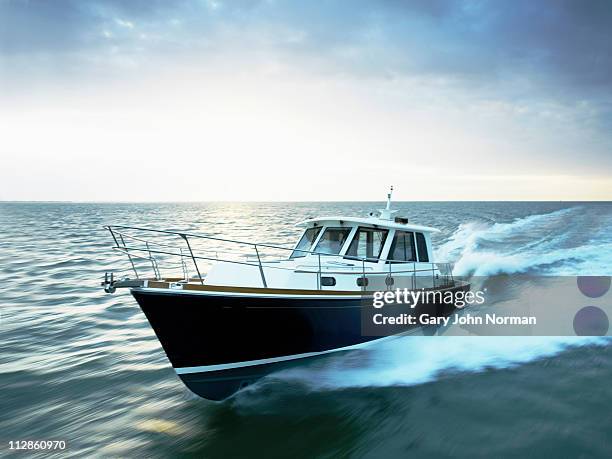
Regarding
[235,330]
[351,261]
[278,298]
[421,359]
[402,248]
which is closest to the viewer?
[235,330]

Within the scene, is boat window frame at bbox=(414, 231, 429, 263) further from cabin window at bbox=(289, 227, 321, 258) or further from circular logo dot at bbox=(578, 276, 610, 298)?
circular logo dot at bbox=(578, 276, 610, 298)

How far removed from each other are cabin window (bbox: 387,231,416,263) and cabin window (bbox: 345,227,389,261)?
27 centimetres

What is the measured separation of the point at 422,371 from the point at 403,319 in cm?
130

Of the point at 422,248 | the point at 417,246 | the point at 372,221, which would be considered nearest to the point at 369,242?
the point at 372,221

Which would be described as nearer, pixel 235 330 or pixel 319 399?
pixel 235 330

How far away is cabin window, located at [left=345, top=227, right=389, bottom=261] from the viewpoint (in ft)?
29.8

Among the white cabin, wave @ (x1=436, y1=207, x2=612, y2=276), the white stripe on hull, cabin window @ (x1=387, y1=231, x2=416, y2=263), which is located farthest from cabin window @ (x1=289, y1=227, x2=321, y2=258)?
wave @ (x1=436, y1=207, x2=612, y2=276)

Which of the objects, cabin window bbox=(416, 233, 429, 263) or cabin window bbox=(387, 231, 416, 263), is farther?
cabin window bbox=(416, 233, 429, 263)

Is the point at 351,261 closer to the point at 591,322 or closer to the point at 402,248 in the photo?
the point at 402,248

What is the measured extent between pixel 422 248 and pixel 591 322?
4855 mm

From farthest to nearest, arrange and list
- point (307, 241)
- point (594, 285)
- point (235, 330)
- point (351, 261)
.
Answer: point (594, 285) → point (307, 241) → point (351, 261) → point (235, 330)

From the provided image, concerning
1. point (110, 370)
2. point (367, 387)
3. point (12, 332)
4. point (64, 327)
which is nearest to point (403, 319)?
point (367, 387)

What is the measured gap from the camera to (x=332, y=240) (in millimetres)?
9328

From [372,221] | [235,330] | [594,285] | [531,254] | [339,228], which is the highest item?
[372,221]
